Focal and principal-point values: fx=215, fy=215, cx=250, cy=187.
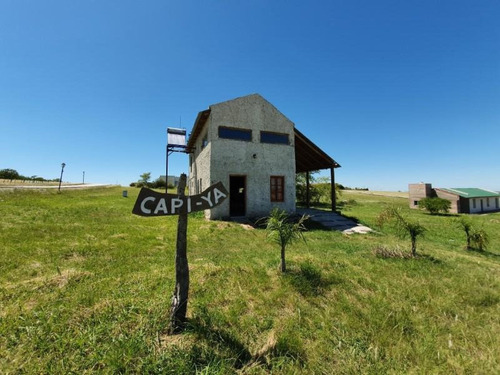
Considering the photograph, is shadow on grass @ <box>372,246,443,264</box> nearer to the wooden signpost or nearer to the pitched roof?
the wooden signpost

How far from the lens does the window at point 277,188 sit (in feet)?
42.6

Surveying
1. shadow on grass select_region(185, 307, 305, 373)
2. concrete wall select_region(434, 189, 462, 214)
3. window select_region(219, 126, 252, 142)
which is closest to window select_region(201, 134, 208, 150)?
window select_region(219, 126, 252, 142)

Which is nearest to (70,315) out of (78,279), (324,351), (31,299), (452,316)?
(31,299)

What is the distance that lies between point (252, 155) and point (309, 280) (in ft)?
28.7

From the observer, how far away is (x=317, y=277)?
15.9 ft

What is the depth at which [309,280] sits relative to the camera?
4707 mm

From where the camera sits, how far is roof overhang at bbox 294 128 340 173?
14567mm

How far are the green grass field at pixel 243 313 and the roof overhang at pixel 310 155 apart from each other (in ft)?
31.4

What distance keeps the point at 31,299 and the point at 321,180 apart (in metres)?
32.0

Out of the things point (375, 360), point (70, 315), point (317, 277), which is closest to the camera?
point (375, 360)

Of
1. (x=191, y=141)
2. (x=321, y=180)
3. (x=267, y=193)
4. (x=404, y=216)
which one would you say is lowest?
(x=404, y=216)

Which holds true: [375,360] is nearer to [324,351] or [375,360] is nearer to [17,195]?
[324,351]

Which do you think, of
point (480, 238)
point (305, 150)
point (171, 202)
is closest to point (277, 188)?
point (305, 150)

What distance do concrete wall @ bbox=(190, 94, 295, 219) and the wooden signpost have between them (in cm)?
815
